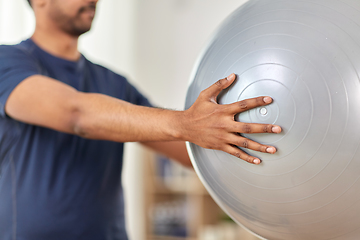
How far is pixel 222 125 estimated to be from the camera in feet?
2.28

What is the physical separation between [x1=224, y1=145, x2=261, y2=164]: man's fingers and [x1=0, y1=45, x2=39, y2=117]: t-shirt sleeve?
66 cm

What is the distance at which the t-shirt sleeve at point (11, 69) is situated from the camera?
1.00 m

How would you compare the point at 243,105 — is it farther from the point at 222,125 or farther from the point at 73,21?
the point at 73,21

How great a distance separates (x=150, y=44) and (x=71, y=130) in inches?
110

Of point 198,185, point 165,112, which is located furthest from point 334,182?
point 198,185

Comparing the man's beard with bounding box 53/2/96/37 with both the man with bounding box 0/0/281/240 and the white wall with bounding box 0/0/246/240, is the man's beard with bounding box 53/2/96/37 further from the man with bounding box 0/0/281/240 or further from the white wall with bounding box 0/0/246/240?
the white wall with bounding box 0/0/246/240

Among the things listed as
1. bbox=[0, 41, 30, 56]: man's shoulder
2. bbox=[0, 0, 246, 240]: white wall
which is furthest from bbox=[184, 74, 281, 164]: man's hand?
bbox=[0, 0, 246, 240]: white wall

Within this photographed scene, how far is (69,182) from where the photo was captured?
1235mm

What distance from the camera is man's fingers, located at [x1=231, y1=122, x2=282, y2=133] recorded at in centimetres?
67

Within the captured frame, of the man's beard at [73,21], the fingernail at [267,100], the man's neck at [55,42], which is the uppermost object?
the man's beard at [73,21]

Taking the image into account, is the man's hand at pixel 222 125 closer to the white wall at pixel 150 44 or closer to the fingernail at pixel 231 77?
the fingernail at pixel 231 77

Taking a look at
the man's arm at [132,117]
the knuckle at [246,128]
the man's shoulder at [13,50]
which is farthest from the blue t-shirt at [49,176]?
the knuckle at [246,128]

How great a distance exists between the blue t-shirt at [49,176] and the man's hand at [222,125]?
1.97ft

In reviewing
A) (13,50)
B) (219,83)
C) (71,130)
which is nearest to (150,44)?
(13,50)
